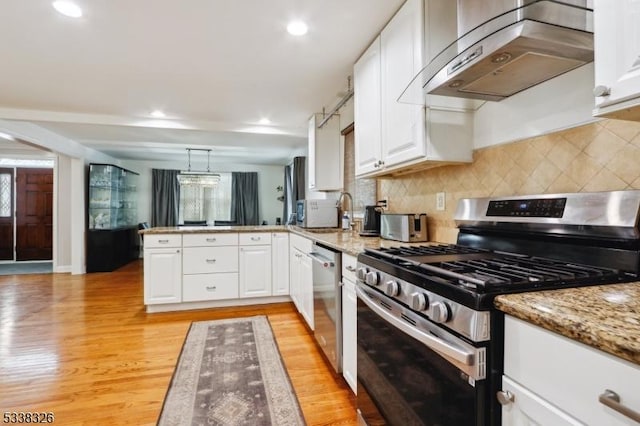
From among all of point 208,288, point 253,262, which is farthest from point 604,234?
point 208,288

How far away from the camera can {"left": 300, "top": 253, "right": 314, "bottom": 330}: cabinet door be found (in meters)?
2.60

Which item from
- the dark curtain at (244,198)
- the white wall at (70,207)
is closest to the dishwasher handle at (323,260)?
the white wall at (70,207)

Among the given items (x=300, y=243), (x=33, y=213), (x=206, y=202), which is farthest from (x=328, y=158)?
(x=33, y=213)

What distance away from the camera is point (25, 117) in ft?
12.7

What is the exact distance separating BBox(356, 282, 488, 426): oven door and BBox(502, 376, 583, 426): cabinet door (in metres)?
0.05

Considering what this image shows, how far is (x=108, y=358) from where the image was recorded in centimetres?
237

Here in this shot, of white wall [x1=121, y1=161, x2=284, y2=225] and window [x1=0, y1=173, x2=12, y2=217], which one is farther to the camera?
white wall [x1=121, y1=161, x2=284, y2=225]

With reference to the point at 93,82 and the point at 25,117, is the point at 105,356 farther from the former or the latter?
the point at 25,117

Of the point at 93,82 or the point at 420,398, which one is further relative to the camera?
the point at 93,82

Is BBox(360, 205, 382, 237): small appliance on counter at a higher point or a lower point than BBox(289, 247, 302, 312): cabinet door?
higher

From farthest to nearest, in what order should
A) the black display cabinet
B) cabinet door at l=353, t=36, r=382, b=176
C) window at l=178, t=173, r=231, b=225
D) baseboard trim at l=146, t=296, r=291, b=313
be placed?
window at l=178, t=173, r=231, b=225 → the black display cabinet → baseboard trim at l=146, t=296, r=291, b=313 → cabinet door at l=353, t=36, r=382, b=176

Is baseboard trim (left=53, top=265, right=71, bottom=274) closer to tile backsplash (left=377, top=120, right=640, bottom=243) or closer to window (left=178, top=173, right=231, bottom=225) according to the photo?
window (left=178, top=173, right=231, bottom=225)

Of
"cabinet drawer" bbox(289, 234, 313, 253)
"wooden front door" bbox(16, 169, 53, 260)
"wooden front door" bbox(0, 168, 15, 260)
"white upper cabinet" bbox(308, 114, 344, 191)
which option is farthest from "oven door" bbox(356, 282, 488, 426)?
"wooden front door" bbox(0, 168, 15, 260)

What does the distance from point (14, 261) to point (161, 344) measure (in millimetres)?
6749
